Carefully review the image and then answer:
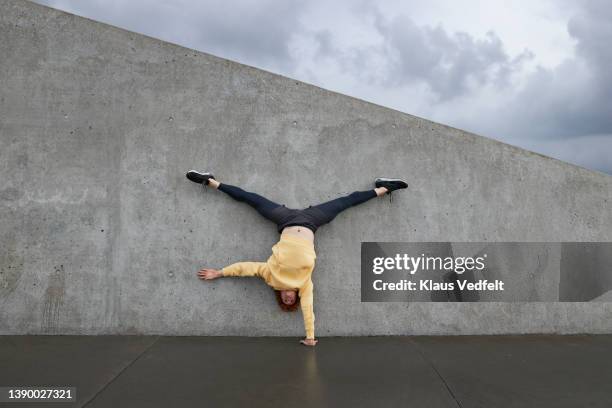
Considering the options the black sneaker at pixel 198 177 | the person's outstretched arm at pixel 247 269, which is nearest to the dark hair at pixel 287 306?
the person's outstretched arm at pixel 247 269

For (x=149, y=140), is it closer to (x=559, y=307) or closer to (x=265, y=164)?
(x=265, y=164)

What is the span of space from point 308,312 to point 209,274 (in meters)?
1.09

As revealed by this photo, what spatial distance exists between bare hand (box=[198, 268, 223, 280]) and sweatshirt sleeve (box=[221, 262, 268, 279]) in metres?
0.11

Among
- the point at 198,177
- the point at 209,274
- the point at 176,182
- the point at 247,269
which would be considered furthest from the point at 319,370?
the point at 176,182

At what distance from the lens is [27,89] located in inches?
205

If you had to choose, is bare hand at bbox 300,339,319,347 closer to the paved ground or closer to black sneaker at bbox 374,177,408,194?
the paved ground

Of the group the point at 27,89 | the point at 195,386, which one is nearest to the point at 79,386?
the point at 195,386

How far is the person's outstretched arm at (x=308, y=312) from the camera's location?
4.86 meters

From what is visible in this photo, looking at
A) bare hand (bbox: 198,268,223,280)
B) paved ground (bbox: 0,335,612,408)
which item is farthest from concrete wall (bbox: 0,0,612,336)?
paved ground (bbox: 0,335,612,408)

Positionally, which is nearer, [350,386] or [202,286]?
[350,386]

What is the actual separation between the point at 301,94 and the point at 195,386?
3064mm

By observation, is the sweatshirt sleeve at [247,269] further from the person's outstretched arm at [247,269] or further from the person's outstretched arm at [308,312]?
the person's outstretched arm at [308,312]

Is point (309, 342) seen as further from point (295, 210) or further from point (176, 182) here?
point (176, 182)

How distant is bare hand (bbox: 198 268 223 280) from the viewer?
5074 mm
